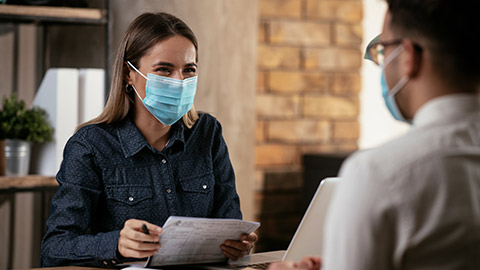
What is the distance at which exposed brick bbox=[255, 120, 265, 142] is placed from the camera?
3.53 meters

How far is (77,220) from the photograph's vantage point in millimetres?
1802

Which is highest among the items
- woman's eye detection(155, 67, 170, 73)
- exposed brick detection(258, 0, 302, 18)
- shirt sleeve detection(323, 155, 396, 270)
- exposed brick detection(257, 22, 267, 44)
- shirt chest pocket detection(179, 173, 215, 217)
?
exposed brick detection(258, 0, 302, 18)

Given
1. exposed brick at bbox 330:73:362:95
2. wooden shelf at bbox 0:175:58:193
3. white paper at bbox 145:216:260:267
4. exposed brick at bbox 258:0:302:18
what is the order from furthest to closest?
exposed brick at bbox 330:73:362:95, exposed brick at bbox 258:0:302:18, wooden shelf at bbox 0:175:58:193, white paper at bbox 145:216:260:267

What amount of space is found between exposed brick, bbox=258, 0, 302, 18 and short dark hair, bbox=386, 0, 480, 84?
2.59m

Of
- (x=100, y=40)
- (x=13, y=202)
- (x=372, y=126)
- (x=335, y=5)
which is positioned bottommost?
(x=13, y=202)

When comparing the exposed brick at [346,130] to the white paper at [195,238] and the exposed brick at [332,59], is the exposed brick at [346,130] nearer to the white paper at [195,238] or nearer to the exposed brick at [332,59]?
the exposed brick at [332,59]

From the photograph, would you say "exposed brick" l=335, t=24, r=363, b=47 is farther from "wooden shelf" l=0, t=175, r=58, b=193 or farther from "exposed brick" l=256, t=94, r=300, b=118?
"wooden shelf" l=0, t=175, r=58, b=193

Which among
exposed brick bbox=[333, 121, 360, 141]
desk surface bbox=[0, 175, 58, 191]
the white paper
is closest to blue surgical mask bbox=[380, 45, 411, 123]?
the white paper

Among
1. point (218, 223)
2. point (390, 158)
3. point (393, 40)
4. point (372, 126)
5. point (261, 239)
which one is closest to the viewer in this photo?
point (390, 158)

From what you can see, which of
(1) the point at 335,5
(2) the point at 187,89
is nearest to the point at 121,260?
(2) the point at 187,89

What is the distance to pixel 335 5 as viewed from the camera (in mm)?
3717

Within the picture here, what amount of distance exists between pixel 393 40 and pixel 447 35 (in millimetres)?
104

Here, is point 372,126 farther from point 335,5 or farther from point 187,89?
point 187,89

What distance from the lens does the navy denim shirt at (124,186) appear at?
1788 mm
